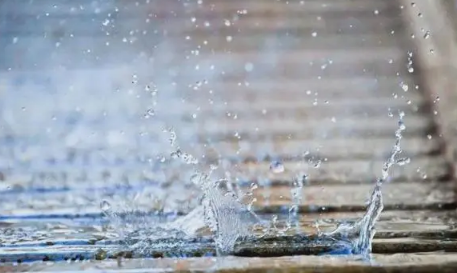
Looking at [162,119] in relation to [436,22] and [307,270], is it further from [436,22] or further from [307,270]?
[307,270]

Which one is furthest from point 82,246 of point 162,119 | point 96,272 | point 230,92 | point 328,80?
point 328,80

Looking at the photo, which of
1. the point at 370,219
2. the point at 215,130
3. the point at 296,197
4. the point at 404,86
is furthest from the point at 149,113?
the point at 370,219

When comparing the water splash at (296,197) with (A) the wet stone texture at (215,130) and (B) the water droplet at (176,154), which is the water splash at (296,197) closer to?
(A) the wet stone texture at (215,130)

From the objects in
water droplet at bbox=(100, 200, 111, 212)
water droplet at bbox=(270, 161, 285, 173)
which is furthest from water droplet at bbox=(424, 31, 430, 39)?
water droplet at bbox=(100, 200, 111, 212)

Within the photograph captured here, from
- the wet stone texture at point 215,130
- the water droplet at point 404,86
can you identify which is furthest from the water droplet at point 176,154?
the water droplet at point 404,86

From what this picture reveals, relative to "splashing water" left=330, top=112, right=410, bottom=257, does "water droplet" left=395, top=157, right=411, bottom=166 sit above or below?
above

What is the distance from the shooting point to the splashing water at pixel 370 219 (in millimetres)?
1021

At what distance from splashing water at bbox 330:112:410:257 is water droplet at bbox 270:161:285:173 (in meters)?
0.19

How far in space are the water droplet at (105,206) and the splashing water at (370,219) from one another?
427mm

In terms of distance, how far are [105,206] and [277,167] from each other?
0.36 meters

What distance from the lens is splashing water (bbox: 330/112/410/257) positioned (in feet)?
3.35

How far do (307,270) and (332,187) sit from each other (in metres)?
0.57

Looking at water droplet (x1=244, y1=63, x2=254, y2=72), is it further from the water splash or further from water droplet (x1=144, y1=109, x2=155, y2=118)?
the water splash

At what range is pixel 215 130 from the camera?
5.43 ft
